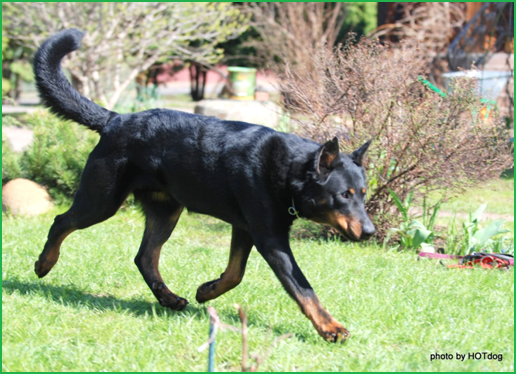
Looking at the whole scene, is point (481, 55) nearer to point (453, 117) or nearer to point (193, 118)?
point (453, 117)

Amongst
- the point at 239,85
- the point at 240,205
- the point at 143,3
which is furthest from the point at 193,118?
the point at 143,3

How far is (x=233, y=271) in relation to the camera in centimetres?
406

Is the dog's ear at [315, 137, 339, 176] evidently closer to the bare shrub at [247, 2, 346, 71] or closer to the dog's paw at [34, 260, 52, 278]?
the dog's paw at [34, 260, 52, 278]

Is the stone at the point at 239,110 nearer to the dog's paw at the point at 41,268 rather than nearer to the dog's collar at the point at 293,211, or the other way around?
the dog's paw at the point at 41,268

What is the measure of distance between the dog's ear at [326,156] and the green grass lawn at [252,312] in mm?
1026

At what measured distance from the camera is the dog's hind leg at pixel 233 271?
4066 millimetres

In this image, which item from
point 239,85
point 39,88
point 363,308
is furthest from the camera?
point 239,85

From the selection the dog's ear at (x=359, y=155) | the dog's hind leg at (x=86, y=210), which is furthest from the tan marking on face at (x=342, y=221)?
the dog's hind leg at (x=86, y=210)

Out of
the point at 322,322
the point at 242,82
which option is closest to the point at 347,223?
the point at 322,322

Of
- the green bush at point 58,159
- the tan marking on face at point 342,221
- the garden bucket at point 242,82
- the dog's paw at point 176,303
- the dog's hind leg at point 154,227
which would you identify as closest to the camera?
the tan marking on face at point 342,221

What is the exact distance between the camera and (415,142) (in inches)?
231

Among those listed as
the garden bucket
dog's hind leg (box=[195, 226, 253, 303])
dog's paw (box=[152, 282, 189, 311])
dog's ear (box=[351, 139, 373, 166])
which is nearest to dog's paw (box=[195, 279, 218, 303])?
dog's hind leg (box=[195, 226, 253, 303])

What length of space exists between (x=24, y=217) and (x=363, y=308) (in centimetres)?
477

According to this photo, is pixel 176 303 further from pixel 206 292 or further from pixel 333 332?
pixel 333 332
